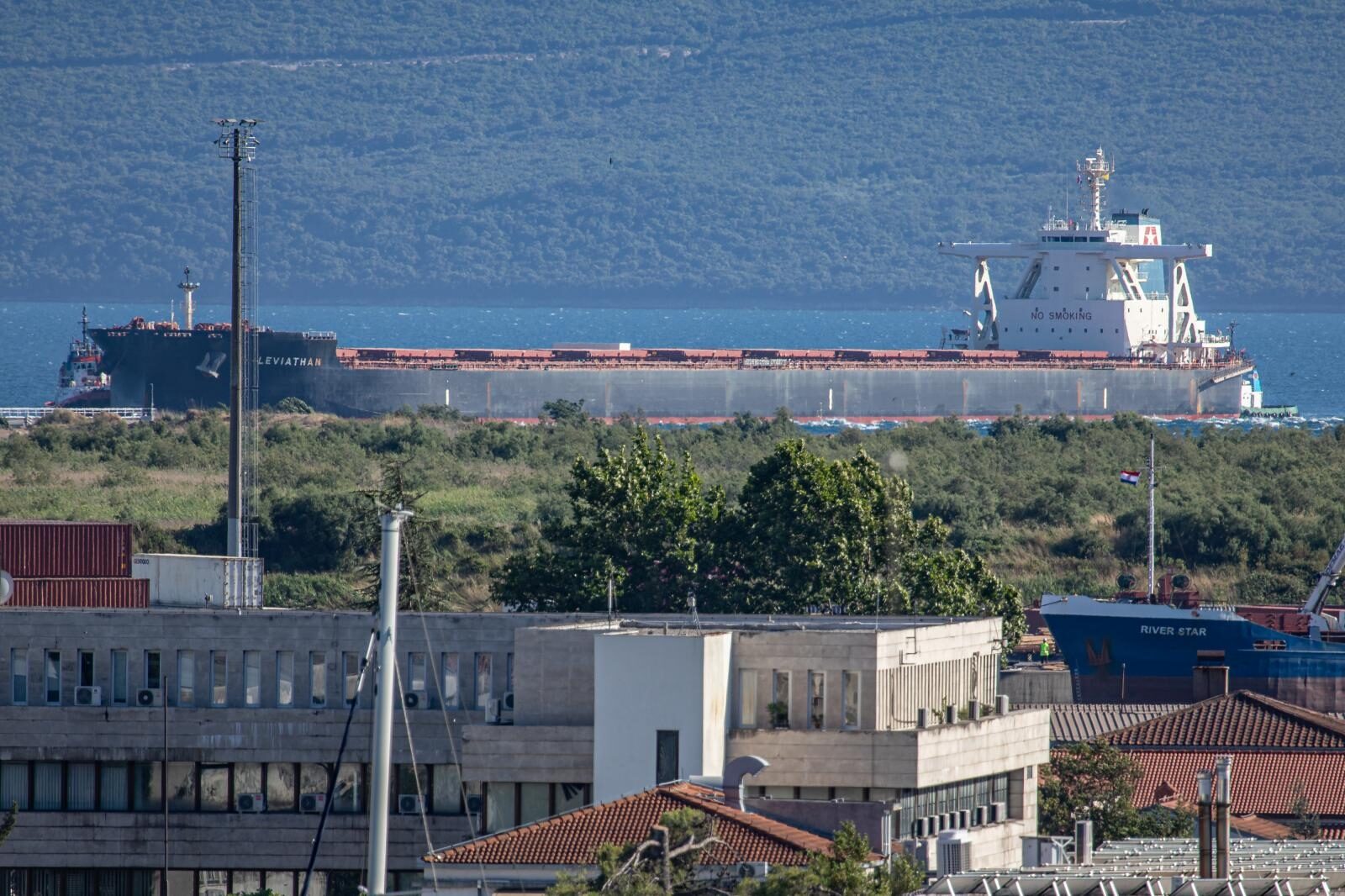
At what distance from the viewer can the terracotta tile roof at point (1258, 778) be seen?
109 feet

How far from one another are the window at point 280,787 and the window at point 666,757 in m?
5.02

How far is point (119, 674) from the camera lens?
1129 inches

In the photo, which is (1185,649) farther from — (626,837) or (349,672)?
(626,837)

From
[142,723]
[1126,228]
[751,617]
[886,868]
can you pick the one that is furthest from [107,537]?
[1126,228]

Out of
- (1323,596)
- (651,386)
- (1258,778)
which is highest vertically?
(651,386)

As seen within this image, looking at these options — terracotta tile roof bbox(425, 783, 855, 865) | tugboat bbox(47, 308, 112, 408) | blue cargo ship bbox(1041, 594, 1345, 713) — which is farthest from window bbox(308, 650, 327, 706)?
tugboat bbox(47, 308, 112, 408)

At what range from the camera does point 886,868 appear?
19.5 meters

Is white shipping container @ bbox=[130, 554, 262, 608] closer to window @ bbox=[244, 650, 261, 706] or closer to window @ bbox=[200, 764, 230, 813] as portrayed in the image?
window @ bbox=[244, 650, 261, 706]

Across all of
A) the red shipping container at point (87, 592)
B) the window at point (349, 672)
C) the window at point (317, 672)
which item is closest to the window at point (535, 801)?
the window at point (349, 672)

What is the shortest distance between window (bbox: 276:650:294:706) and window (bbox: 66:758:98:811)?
201cm

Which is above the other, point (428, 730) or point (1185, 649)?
point (428, 730)

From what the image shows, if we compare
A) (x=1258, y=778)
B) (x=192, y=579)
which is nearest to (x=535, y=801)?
(x=192, y=579)

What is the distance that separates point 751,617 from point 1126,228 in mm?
107432

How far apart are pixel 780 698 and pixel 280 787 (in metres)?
5.84
